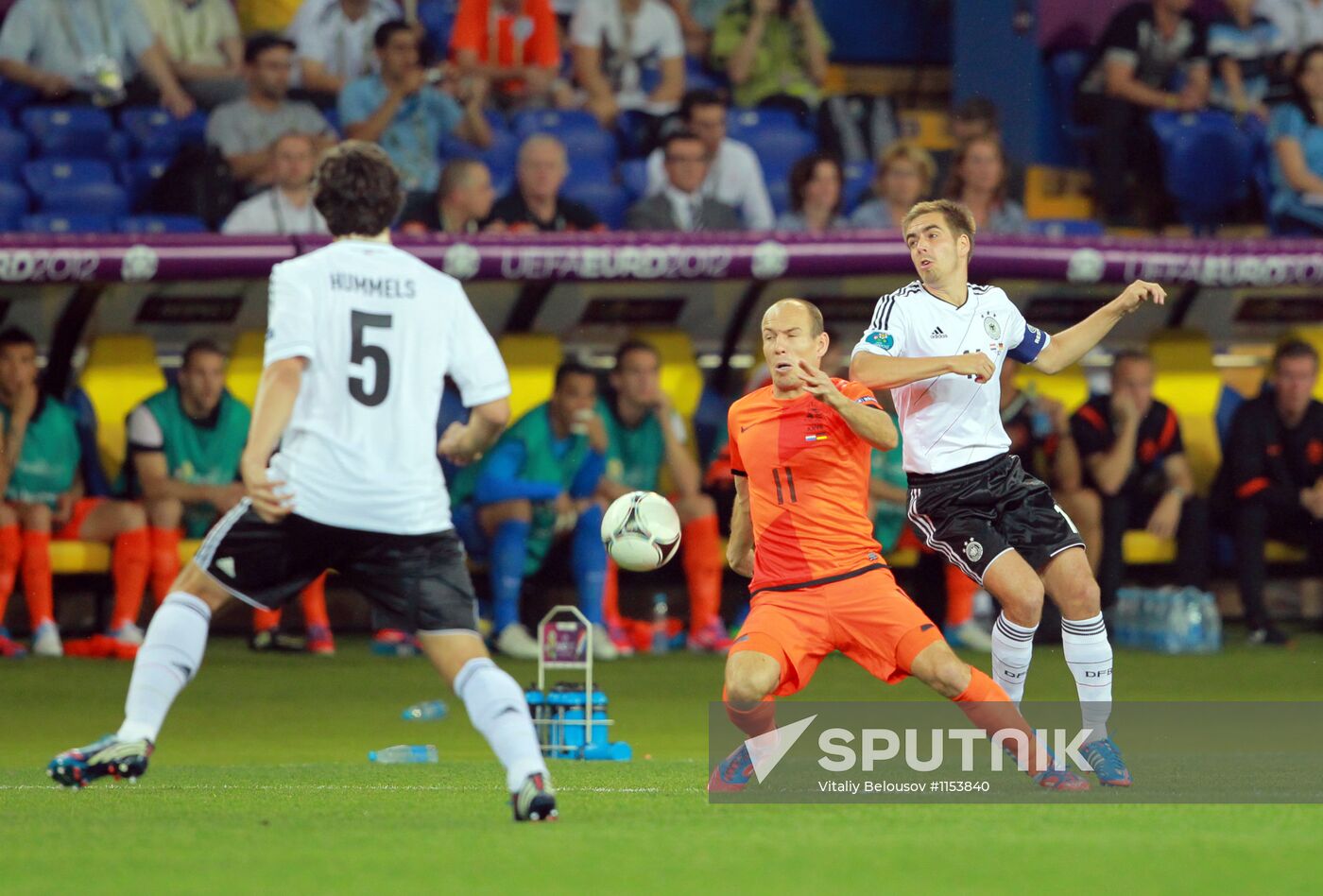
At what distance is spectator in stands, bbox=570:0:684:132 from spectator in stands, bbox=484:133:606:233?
2.07 metres

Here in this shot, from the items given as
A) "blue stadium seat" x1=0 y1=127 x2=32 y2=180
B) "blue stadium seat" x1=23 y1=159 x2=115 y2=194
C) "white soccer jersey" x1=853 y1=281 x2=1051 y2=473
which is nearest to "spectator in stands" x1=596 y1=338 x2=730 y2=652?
"blue stadium seat" x1=23 y1=159 x2=115 y2=194

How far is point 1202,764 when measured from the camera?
704cm

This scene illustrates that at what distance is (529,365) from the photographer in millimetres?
11352

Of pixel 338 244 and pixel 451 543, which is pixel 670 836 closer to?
pixel 451 543

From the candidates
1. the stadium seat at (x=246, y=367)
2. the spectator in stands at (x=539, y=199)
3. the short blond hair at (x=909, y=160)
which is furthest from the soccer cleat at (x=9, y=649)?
the short blond hair at (x=909, y=160)

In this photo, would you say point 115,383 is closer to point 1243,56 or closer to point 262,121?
point 262,121

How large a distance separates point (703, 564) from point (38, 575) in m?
3.35

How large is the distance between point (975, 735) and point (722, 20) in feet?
25.1

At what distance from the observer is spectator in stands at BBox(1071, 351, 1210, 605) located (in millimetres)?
11148

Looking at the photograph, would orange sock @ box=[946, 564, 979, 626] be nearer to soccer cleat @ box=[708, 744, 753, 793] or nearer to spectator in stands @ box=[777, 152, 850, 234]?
spectator in stands @ box=[777, 152, 850, 234]

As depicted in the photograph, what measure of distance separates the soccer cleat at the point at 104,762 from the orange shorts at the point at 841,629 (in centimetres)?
167

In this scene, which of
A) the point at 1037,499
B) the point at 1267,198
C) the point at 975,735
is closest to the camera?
the point at 1037,499

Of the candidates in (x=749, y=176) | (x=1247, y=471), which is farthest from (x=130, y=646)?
(x=1247, y=471)

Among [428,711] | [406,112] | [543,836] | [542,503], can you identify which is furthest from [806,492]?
[406,112]
